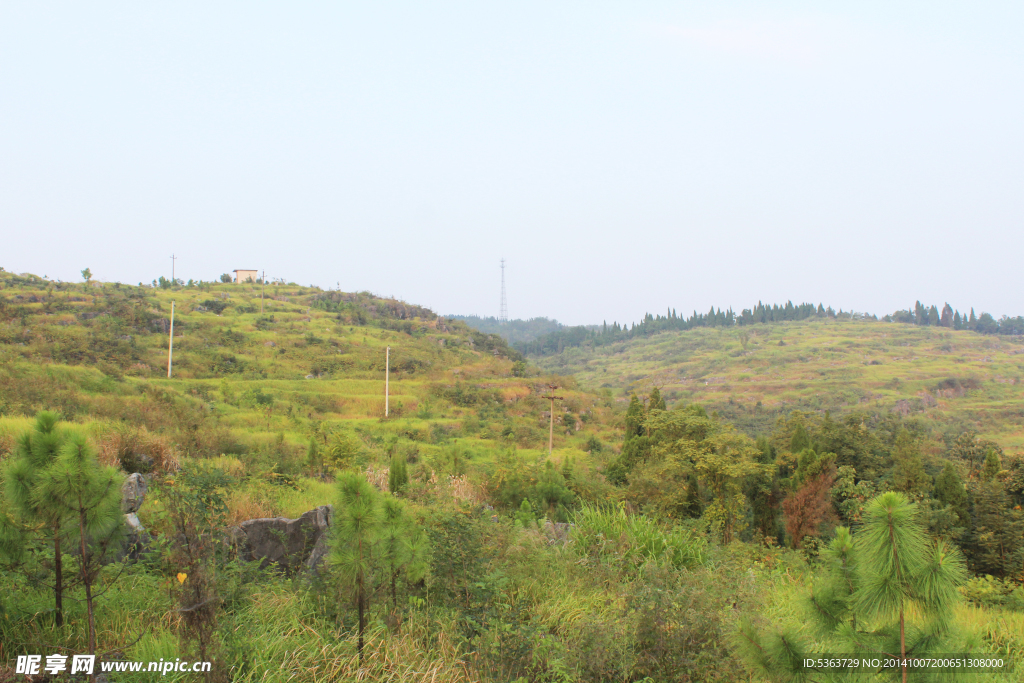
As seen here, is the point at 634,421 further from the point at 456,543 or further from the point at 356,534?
the point at 356,534

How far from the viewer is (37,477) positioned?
3062 millimetres

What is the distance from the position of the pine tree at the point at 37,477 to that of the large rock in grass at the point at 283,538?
70.2 inches

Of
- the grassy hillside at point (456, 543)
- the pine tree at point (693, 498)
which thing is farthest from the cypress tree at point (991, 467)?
the pine tree at point (693, 498)

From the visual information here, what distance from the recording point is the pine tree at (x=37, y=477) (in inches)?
121

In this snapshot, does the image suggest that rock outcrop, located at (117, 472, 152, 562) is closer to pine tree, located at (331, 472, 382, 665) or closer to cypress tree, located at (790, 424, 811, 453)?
pine tree, located at (331, 472, 382, 665)

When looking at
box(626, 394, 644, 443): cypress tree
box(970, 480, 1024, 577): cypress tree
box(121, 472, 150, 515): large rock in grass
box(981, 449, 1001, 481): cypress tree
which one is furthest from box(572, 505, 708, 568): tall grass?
box(626, 394, 644, 443): cypress tree

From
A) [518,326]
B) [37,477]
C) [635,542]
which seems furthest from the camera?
[518,326]

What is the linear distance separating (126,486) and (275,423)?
11.2m

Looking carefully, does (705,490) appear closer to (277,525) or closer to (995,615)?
(995,615)

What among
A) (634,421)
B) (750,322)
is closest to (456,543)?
(634,421)

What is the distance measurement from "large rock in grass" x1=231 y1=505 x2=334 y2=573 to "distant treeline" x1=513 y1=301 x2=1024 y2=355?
98.6 meters

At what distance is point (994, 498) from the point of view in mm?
9250

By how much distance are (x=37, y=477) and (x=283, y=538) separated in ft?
7.22

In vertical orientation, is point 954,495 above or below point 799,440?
below
